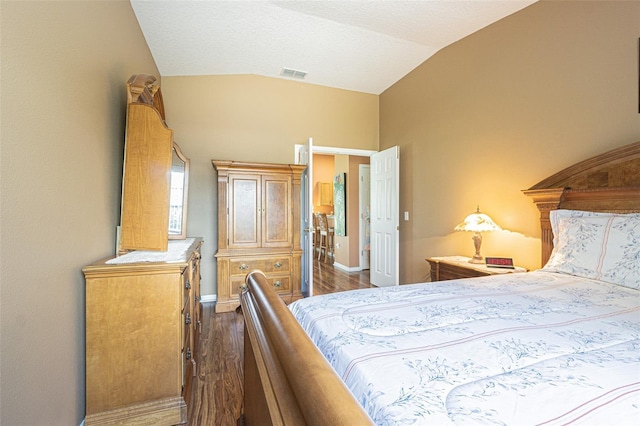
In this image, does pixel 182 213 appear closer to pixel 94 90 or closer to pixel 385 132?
pixel 94 90

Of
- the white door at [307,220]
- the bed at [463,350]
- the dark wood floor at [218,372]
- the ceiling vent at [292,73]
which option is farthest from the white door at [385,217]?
the bed at [463,350]

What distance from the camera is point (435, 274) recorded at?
9.53 feet

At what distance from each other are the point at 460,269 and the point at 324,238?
4.35 m

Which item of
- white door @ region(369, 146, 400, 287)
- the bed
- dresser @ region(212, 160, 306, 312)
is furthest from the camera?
white door @ region(369, 146, 400, 287)

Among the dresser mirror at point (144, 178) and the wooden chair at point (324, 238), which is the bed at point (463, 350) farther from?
the wooden chair at point (324, 238)

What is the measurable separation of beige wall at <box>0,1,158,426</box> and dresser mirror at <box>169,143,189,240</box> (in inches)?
50.5

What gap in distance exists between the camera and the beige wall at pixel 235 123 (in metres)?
3.64

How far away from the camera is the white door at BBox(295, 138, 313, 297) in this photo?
3.47m

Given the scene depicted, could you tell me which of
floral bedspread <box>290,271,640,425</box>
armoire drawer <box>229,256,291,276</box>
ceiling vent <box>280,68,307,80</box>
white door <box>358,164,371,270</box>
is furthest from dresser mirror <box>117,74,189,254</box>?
white door <box>358,164,371,270</box>

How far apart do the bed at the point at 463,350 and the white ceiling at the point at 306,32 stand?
7.39ft

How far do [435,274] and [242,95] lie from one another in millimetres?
3322

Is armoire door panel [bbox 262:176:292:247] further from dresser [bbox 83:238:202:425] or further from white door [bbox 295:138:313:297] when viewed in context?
dresser [bbox 83:238:202:425]

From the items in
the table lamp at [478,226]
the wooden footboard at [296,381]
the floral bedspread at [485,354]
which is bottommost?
the floral bedspread at [485,354]

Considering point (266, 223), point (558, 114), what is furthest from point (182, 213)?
point (558, 114)
